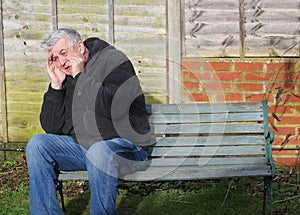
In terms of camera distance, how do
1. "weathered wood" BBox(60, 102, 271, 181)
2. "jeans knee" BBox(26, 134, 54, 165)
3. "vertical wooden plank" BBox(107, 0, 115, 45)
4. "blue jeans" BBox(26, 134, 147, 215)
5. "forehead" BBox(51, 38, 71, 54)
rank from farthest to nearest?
"vertical wooden plank" BBox(107, 0, 115, 45) → "weathered wood" BBox(60, 102, 271, 181) → "forehead" BBox(51, 38, 71, 54) → "jeans knee" BBox(26, 134, 54, 165) → "blue jeans" BBox(26, 134, 147, 215)

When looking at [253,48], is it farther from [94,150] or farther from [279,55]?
[94,150]

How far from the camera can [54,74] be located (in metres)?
3.78

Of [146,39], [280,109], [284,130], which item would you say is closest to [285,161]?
[284,130]

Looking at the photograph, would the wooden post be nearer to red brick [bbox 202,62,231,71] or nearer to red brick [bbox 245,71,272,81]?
red brick [bbox 202,62,231,71]

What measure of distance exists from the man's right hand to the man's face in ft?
0.06

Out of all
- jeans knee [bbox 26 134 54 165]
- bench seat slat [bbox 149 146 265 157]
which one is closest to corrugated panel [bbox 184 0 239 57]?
bench seat slat [bbox 149 146 265 157]

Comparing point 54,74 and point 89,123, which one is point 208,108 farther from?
point 54,74

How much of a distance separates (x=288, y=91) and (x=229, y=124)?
1.28 metres

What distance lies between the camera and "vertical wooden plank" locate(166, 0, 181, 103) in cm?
523

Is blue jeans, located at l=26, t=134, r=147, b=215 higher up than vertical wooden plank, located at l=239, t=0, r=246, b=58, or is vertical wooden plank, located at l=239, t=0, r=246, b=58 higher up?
vertical wooden plank, located at l=239, t=0, r=246, b=58

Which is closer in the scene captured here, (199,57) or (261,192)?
(261,192)

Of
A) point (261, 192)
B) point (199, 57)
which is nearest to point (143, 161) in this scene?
point (261, 192)

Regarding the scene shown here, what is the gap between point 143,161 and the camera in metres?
3.86

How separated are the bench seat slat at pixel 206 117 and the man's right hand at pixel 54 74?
83 centimetres
